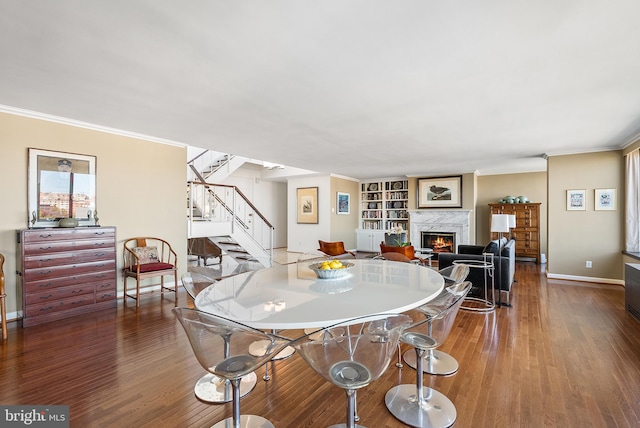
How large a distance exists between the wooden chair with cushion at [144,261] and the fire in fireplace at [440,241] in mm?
6561

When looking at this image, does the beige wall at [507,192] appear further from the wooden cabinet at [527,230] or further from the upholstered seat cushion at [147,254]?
the upholstered seat cushion at [147,254]

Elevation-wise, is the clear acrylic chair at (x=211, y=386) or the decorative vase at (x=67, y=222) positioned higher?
the decorative vase at (x=67, y=222)

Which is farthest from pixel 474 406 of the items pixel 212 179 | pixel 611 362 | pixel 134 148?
pixel 212 179

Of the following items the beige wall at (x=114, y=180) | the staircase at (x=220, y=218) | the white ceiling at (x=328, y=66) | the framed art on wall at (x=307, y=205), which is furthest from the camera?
the framed art on wall at (x=307, y=205)

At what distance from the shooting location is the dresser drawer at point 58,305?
325 centimetres

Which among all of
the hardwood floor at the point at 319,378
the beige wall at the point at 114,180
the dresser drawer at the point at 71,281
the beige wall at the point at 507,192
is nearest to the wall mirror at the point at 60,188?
the beige wall at the point at 114,180

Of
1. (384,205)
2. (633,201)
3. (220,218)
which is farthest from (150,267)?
(633,201)

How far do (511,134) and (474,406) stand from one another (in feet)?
12.6

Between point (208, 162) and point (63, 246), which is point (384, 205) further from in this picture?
point (63, 246)

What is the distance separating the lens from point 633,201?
4.84 metres

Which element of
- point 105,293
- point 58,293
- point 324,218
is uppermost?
point 324,218

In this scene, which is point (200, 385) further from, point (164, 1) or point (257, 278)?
point (164, 1)

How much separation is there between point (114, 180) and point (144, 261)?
3.93ft

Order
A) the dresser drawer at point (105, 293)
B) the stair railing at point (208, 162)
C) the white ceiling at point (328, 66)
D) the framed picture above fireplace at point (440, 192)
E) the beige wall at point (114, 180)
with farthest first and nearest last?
the framed picture above fireplace at point (440, 192)
the stair railing at point (208, 162)
the dresser drawer at point (105, 293)
the beige wall at point (114, 180)
the white ceiling at point (328, 66)
